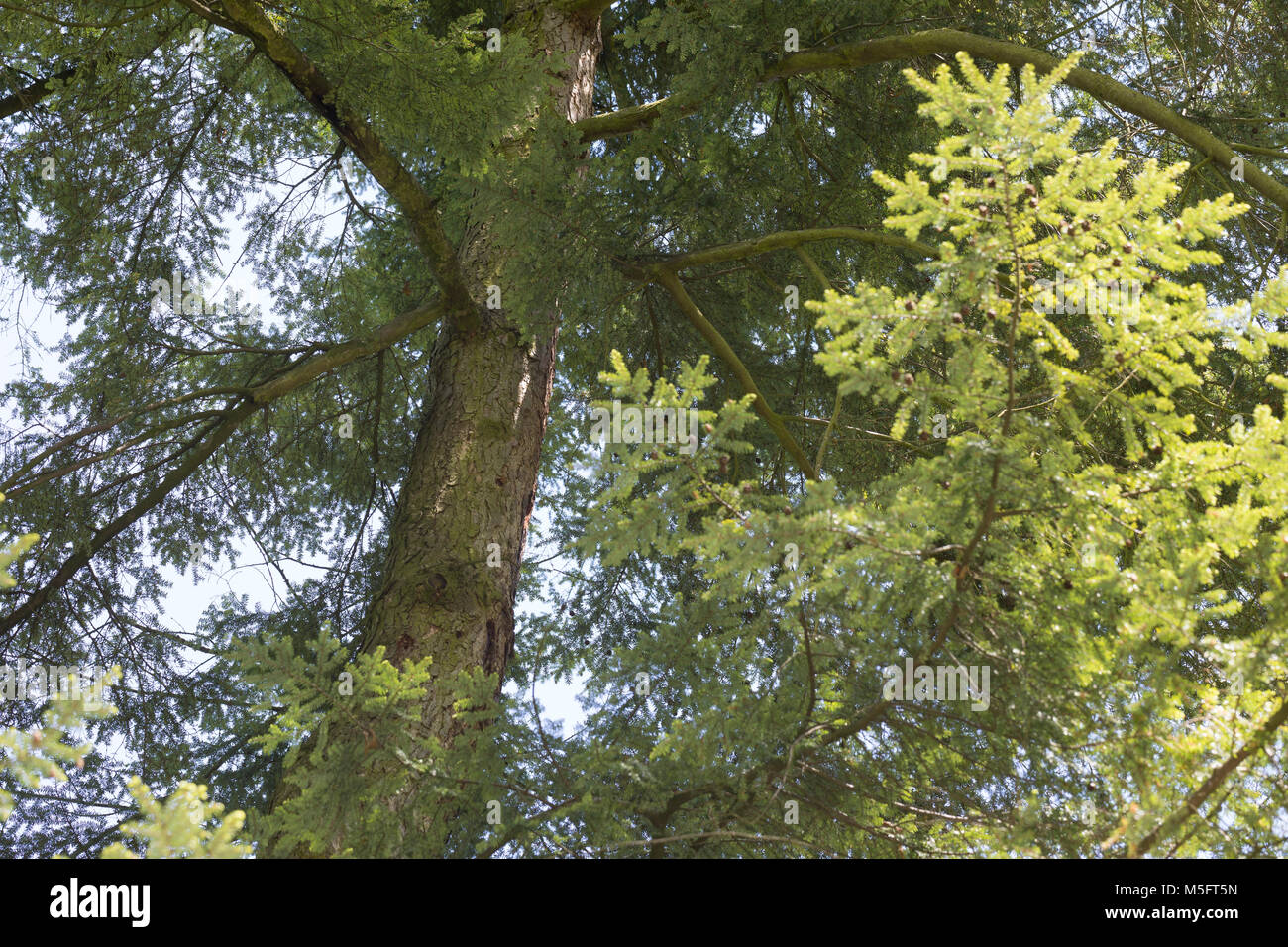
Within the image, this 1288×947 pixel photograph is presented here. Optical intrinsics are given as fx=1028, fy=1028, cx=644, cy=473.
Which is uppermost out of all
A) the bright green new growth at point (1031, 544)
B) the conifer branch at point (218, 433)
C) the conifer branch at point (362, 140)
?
the conifer branch at point (362, 140)

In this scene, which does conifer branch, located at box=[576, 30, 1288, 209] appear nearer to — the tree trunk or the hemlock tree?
the hemlock tree

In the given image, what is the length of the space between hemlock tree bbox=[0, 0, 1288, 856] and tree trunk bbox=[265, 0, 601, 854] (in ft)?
0.08

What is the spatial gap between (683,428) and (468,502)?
2.38m

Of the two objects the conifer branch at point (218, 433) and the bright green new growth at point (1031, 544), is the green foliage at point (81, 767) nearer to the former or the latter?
the bright green new growth at point (1031, 544)

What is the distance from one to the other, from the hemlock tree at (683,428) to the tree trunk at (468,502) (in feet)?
0.08

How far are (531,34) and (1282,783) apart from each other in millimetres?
5775

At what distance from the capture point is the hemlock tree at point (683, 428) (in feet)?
9.34

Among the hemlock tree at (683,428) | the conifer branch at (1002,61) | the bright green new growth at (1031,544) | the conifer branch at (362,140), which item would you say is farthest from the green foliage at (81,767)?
the conifer branch at (1002,61)

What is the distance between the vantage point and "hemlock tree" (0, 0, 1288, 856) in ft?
9.34

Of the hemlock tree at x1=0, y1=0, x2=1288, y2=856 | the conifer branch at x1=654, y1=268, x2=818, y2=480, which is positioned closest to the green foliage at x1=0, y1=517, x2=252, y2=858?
the hemlock tree at x1=0, y1=0, x2=1288, y2=856

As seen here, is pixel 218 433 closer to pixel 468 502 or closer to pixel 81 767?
pixel 468 502

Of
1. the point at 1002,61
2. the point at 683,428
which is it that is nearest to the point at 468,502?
the point at 683,428

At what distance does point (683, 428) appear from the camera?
2951 millimetres
